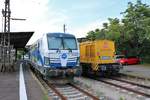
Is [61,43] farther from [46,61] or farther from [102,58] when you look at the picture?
Result: [102,58]

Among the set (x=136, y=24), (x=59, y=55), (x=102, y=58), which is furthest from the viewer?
(x=136, y=24)

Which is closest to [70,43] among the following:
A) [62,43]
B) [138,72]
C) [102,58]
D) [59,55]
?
[62,43]

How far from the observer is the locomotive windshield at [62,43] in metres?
20.0

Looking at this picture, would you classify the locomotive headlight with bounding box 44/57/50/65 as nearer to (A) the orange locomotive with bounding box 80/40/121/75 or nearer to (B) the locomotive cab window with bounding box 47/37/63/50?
(B) the locomotive cab window with bounding box 47/37/63/50

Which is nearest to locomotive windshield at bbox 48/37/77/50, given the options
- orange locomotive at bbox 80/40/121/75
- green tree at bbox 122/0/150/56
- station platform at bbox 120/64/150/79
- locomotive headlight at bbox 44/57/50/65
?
locomotive headlight at bbox 44/57/50/65

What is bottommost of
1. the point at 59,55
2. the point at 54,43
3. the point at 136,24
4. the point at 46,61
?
the point at 46,61

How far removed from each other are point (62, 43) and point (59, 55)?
92 centimetres

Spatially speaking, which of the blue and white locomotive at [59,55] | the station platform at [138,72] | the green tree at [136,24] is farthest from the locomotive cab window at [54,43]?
the green tree at [136,24]

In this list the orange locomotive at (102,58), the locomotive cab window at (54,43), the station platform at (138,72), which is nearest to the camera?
the locomotive cab window at (54,43)

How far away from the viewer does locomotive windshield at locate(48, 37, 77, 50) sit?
20031 mm

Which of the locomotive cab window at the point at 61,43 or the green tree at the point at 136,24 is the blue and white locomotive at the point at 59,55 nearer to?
the locomotive cab window at the point at 61,43

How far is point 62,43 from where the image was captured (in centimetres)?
2030

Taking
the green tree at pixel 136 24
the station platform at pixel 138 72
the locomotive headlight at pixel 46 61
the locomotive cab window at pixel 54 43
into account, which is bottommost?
the station platform at pixel 138 72

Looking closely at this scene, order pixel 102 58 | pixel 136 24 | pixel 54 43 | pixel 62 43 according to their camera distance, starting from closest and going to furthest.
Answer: pixel 54 43, pixel 62 43, pixel 102 58, pixel 136 24
